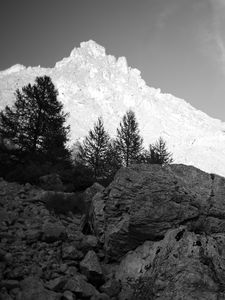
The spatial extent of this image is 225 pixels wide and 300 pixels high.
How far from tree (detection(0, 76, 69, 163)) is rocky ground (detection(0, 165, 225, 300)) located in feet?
36.8

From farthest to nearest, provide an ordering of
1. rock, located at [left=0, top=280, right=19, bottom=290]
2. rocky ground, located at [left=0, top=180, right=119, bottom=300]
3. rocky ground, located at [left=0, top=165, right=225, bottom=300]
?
rocky ground, located at [left=0, top=165, right=225, bottom=300] < rocky ground, located at [left=0, top=180, right=119, bottom=300] < rock, located at [left=0, top=280, right=19, bottom=290]

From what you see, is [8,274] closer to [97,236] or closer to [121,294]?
[121,294]

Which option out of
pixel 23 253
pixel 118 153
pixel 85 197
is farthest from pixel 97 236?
pixel 118 153

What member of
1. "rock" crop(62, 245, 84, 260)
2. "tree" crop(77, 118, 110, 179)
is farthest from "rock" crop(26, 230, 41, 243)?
"tree" crop(77, 118, 110, 179)

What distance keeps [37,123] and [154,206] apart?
15.9 m

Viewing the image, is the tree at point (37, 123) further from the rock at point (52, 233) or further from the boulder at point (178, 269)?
the boulder at point (178, 269)

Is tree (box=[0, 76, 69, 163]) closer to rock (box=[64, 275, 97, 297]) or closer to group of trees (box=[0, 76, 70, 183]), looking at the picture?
group of trees (box=[0, 76, 70, 183])

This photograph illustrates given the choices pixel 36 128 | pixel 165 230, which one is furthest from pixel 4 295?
pixel 36 128

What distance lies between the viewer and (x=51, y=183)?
12.7 m

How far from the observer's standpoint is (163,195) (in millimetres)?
6195

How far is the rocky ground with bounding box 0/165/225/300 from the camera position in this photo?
14.4 feet

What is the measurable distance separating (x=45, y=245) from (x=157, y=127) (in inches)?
7474

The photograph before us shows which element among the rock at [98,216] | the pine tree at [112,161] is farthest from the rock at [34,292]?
the pine tree at [112,161]

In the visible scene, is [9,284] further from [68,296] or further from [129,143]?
[129,143]
